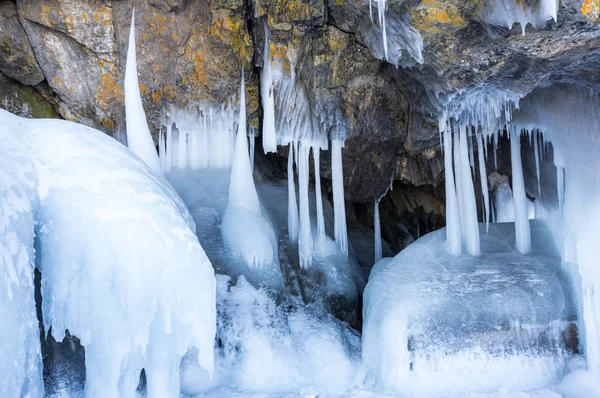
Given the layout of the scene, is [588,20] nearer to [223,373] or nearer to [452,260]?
[452,260]

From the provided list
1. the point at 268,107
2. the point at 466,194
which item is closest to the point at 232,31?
the point at 268,107

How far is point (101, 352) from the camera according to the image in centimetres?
401

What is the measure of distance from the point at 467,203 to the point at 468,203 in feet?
0.04

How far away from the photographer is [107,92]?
246 inches

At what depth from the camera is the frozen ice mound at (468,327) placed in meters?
5.32

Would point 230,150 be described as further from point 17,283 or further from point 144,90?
point 17,283

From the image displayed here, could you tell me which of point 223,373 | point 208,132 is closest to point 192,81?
point 208,132

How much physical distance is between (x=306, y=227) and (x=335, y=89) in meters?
1.53

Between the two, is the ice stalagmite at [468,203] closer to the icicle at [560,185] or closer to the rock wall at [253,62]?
the rock wall at [253,62]

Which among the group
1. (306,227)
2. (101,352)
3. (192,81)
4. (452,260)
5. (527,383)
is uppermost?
(192,81)

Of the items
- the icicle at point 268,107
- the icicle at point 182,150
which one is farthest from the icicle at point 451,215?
the icicle at point 182,150

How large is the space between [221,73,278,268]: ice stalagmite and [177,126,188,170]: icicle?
0.61 m

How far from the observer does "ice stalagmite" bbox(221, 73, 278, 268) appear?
6023 millimetres

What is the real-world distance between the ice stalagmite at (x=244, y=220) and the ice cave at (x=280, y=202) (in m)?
0.02
